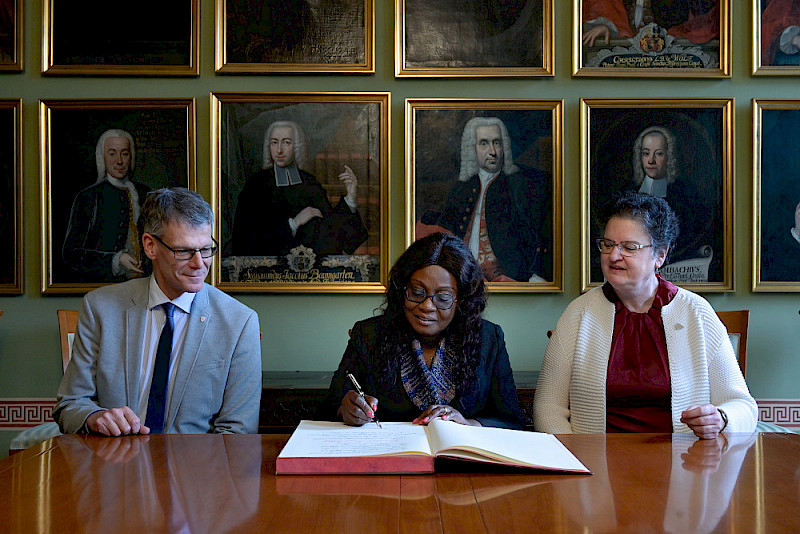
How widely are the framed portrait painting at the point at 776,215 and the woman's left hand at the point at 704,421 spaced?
222 centimetres

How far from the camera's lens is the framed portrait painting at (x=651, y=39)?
4.04 metres

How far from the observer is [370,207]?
407 cm

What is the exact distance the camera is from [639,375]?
9.15 ft

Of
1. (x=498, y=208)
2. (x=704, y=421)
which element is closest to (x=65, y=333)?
(x=498, y=208)

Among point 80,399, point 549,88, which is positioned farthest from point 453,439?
point 549,88

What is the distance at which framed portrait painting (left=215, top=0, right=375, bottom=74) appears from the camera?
4043 mm

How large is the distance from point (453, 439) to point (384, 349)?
2.94 feet

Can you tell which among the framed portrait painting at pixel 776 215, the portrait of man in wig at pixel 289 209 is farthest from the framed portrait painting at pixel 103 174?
the framed portrait painting at pixel 776 215

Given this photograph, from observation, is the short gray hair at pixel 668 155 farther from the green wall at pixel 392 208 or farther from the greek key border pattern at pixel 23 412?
the greek key border pattern at pixel 23 412

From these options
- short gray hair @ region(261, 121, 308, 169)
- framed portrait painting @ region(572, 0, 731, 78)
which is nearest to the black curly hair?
short gray hair @ region(261, 121, 308, 169)

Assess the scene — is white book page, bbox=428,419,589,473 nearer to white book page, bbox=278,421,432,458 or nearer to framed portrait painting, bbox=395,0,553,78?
white book page, bbox=278,421,432,458

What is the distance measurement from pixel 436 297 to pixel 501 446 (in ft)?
2.87

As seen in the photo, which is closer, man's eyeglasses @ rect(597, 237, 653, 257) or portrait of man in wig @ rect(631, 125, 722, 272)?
man's eyeglasses @ rect(597, 237, 653, 257)

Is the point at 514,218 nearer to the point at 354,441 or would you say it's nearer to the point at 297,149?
the point at 297,149
